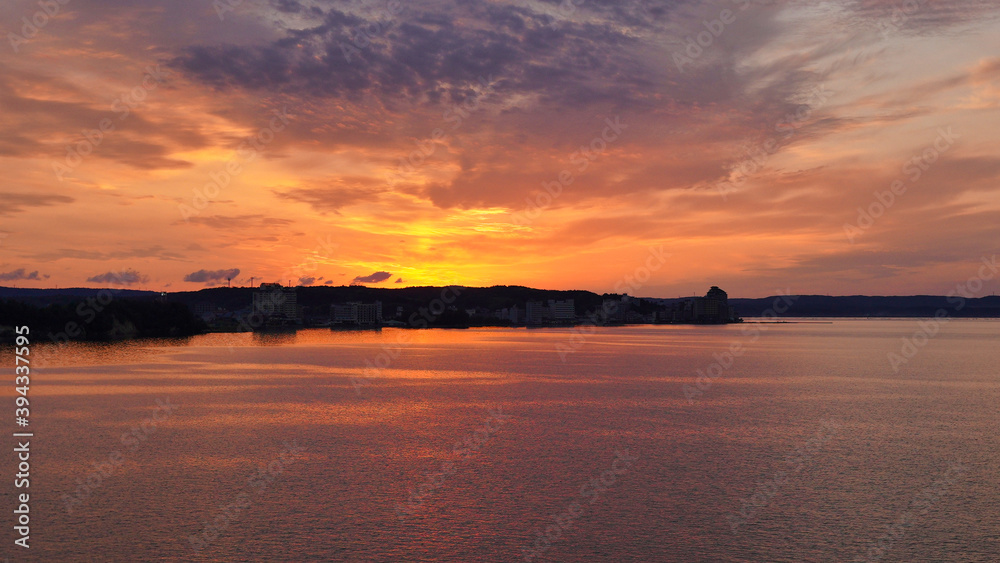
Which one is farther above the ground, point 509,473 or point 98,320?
point 98,320

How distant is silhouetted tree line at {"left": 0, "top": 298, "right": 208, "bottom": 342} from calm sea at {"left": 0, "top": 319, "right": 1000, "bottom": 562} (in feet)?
286

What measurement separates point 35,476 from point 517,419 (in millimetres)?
A: 26807

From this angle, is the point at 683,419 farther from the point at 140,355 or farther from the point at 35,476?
the point at 140,355

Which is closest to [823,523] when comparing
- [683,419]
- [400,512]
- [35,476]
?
[400,512]

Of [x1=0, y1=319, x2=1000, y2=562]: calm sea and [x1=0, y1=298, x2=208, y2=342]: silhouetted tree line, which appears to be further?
[x1=0, y1=298, x2=208, y2=342]: silhouetted tree line

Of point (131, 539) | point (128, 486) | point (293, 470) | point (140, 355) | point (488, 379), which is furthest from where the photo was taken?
point (140, 355)

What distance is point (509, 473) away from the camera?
30.5m

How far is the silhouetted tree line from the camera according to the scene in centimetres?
13450

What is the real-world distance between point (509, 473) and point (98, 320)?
490 feet

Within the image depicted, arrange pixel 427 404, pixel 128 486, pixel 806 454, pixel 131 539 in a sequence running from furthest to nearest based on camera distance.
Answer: pixel 427 404 → pixel 806 454 → pixel 128 486 → pixel 131 539

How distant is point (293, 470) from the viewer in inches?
1209

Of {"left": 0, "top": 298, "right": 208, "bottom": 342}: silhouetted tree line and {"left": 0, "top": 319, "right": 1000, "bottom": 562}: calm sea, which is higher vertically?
{"left": 0, "top": 298, "right": 208, "bottom": 342}: silhouetted tree line

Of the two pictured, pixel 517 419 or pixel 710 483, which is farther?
pixel 517 419

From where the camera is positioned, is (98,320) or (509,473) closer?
(509,473)
